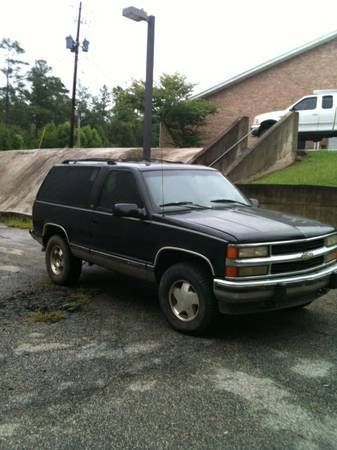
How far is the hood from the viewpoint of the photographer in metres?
4.78

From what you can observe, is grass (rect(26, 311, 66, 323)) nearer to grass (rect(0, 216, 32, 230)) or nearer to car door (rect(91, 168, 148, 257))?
car door (rect(91, 168, 148, 257))

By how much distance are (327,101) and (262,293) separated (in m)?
14.9

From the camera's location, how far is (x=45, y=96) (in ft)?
254

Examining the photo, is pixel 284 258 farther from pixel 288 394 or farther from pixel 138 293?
pixel 138 293

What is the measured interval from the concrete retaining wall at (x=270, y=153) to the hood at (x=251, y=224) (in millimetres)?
7972

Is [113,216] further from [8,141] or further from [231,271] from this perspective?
[8,141]

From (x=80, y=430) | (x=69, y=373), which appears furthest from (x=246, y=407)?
(x=69, y=373)

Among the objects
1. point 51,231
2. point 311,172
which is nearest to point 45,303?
point 51,231

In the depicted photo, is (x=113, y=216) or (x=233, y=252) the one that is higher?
(x=113, y=216)

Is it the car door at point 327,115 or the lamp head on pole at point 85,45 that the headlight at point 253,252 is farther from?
the lamp head on pole at point 85,45

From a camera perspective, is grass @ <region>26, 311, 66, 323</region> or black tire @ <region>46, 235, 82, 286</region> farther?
black tire @ <region>46, 235, 82, 286</region>

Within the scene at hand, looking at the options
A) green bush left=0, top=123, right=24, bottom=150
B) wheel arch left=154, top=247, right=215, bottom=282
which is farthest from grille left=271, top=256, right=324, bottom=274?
green bush left=0, top=123, right=24, bottom=150

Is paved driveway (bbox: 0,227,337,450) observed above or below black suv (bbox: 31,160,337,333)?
below

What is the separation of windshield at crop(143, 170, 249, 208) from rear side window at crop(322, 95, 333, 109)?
41.8ft
